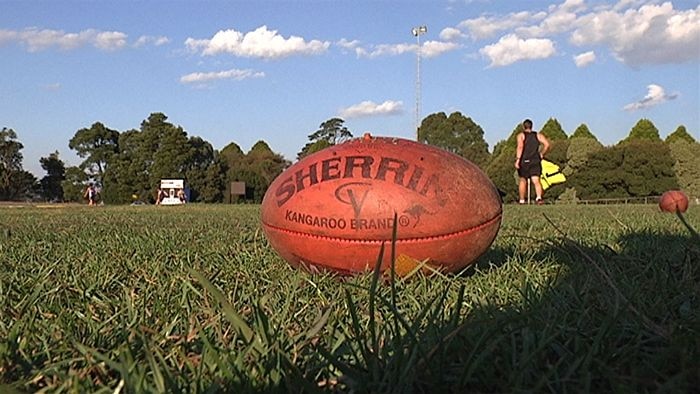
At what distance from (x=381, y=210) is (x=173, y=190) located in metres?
47.5

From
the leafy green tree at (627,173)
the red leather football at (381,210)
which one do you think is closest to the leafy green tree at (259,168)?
the leafy green tree at (627,173)

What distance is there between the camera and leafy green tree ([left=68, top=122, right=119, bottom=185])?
59156mm

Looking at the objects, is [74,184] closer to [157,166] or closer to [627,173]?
[157,166]

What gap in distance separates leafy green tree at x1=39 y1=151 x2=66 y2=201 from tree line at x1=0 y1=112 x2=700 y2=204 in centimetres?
9

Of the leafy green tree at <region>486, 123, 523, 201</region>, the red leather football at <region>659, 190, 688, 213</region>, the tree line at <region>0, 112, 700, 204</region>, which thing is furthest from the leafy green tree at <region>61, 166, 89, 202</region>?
the red leather football at <region>659, 190, 688, 213</region>

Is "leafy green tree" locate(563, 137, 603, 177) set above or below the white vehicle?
above

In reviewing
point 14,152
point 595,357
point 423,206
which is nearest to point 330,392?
point 595,357

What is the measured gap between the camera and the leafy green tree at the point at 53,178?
61969 millimetres

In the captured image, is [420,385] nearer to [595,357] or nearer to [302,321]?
[595,357]

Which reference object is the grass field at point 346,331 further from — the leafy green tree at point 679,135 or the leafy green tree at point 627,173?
the leafy green tree at point 679,135

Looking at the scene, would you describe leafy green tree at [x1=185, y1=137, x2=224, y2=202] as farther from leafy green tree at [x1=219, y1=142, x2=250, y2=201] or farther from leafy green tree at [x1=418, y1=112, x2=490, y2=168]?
leafy green tree at [x1=418, y1=112, x2=490, y2=168]

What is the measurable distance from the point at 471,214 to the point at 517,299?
77 centimetres

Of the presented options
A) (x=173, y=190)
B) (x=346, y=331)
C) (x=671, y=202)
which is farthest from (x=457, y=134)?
(x=346, y=331)

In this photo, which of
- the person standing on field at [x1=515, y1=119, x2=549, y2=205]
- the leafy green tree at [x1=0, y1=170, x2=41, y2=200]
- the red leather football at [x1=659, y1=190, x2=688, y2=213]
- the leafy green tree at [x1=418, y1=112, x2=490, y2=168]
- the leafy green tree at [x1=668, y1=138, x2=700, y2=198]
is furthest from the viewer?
the leafy green tree at [x1=418, y1=112, x2=490, y2=168]
